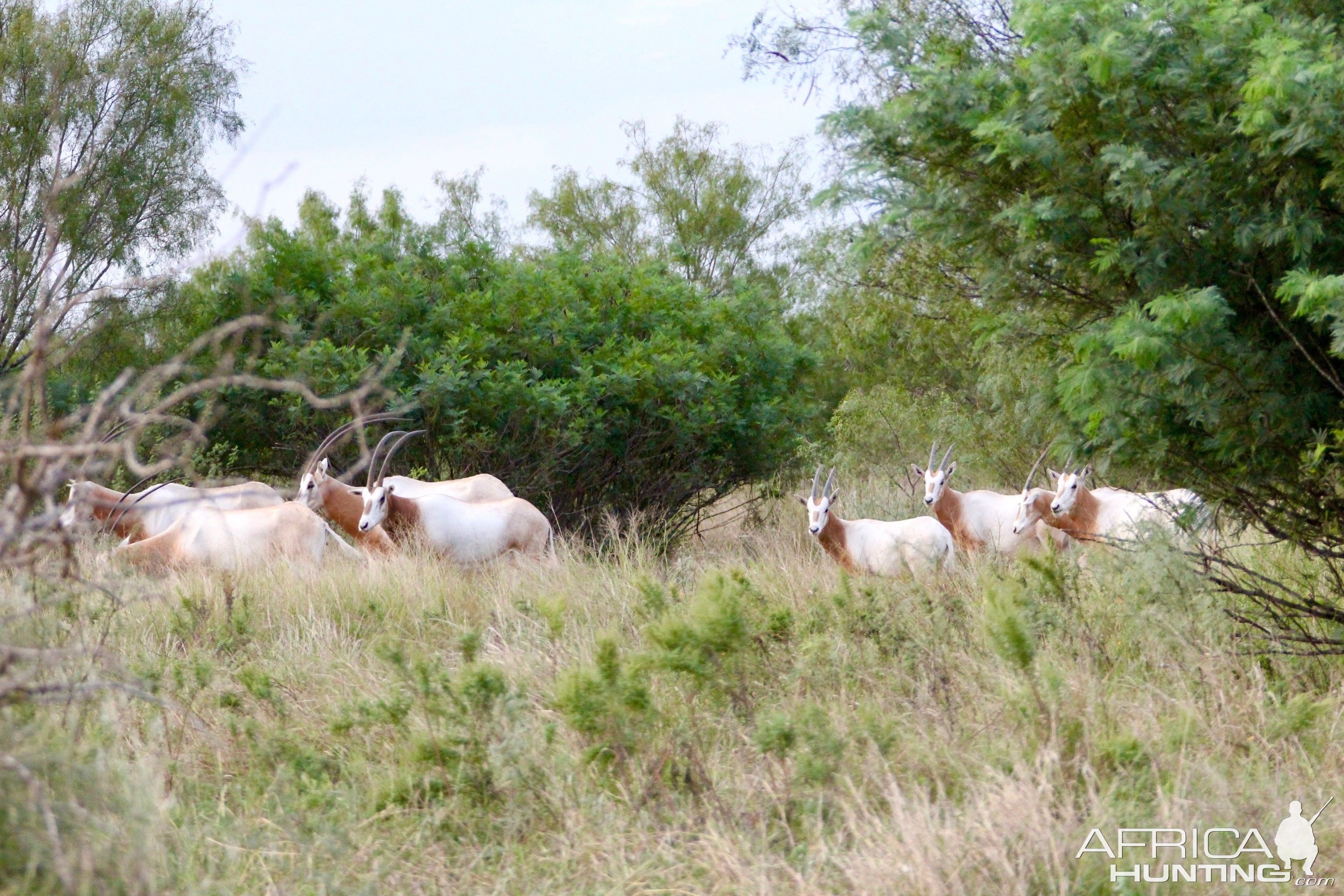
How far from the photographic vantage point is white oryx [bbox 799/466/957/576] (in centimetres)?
838

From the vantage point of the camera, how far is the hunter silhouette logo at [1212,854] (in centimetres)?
329

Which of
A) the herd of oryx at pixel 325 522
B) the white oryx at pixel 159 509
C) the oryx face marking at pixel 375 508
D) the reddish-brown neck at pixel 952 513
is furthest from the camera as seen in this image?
the reddish-brown neck at pixel 952 513

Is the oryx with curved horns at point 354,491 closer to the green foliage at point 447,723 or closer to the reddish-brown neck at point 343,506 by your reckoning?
the reddish-brown neck at point 343,506

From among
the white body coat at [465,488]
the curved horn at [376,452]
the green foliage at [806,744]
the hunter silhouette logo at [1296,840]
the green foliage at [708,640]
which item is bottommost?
the hunter silhouette logo at [1296,840]

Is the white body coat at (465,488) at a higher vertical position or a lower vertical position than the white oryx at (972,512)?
higher

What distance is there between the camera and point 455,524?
878 centimetres

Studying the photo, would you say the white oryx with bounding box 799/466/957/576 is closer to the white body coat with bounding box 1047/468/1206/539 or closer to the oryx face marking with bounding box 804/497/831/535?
the oryx face marking with bounding box 804/497/831/535

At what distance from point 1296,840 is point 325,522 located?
23.0ft

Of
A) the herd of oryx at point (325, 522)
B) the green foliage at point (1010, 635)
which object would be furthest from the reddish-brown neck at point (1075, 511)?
the green foliage at point (1010, 635)

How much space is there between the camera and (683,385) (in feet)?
37.8

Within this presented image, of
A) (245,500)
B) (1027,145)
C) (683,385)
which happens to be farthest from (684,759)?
(683,385)

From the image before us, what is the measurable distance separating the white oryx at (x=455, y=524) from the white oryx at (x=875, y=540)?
6.78 ft

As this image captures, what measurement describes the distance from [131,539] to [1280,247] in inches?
306

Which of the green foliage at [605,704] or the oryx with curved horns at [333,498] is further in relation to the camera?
the oryx with curved horns at [333,498]
